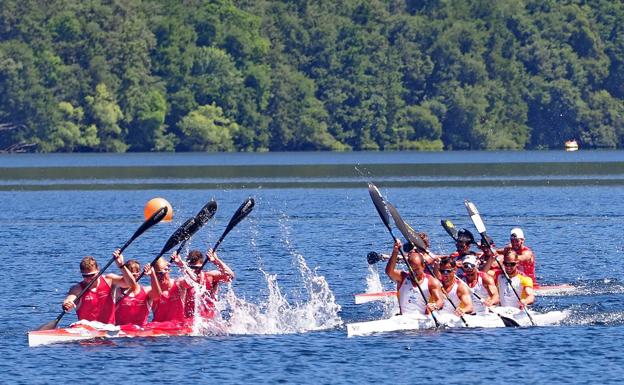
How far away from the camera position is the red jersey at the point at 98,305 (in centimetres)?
3234

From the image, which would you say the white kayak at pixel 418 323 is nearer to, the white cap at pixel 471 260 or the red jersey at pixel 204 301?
the white cap at pixel 471 260

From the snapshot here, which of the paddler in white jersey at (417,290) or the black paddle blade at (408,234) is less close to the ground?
the black paddle blade at (408,234)

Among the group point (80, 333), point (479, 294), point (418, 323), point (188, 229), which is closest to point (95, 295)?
point (80, 333)

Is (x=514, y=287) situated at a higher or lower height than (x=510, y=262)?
lower

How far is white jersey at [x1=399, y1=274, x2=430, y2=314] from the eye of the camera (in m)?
33.6

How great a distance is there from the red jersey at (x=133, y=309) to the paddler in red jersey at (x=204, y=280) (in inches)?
36.0

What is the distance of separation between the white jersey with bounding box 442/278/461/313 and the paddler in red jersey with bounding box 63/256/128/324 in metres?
6.79

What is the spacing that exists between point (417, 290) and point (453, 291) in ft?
3.20

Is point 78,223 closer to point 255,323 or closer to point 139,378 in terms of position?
point 255,323

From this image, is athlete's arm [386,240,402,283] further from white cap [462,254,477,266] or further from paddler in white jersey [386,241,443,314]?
white cap [462,254,477,266]

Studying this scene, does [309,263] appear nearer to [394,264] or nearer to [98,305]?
[394,264]

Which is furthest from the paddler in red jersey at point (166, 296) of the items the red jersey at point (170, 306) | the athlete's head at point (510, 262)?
the athlete's head at point (510, 262)

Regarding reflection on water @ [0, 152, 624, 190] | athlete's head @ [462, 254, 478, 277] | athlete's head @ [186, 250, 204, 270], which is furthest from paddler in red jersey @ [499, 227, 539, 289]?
reflection on water @ [0, 152, 624, 190]

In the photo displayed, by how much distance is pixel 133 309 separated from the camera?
33.1m
